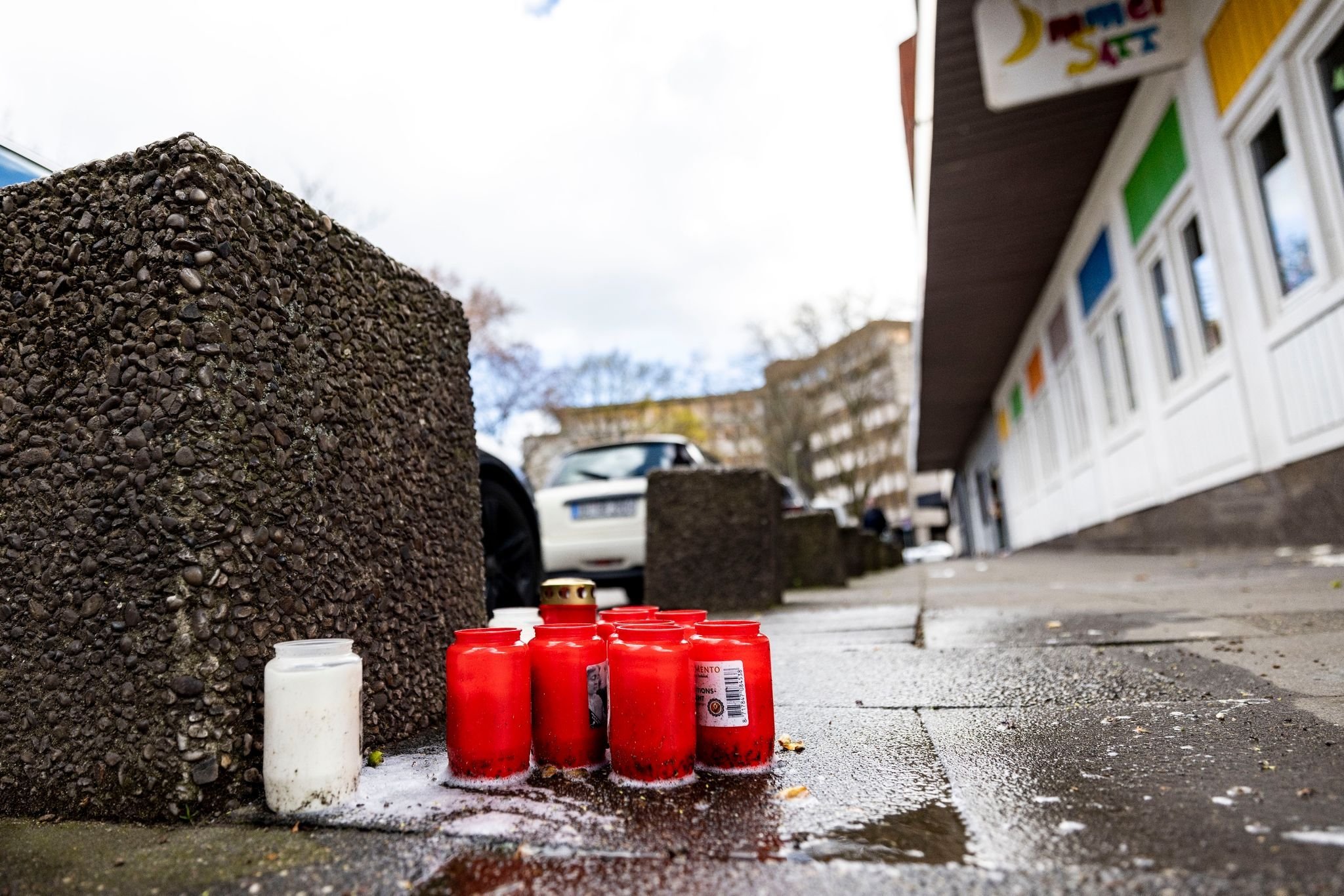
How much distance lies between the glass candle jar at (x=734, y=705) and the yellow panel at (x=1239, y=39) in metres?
6.56

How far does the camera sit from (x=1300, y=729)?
61.9 inches

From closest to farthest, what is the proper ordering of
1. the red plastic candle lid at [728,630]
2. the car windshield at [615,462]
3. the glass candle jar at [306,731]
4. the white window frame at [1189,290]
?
the glass candle jar at [306,731]
the red plastic candle lid at [728,630]
the car windshield at [615,462]
the white window frame at [1189,290]

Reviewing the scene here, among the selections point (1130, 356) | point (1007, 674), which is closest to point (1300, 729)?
point (1007, 674)

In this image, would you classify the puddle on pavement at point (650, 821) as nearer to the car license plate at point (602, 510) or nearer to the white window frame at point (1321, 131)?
the car license plate at point (602, 510)

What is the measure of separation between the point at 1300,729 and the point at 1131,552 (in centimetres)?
1082

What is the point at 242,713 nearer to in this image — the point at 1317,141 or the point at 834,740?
the point at 834,740

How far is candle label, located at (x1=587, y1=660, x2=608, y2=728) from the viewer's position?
64.4 inches

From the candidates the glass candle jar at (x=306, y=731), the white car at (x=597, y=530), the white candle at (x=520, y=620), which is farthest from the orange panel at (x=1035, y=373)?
the glass candle jar at (x=306, y=731)

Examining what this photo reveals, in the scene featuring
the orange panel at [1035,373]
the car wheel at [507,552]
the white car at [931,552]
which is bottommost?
the car wheel at [507,552]

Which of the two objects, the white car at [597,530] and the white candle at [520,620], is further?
the white car at [597,530]

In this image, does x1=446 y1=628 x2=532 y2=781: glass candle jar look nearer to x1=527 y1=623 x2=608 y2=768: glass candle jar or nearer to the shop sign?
x1=527 y1=623 x2=608 y2=768: glass candle jar

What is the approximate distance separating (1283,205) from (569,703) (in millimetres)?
7103

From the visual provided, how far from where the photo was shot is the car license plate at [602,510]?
6.88 metres

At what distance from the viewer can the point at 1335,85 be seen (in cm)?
528
